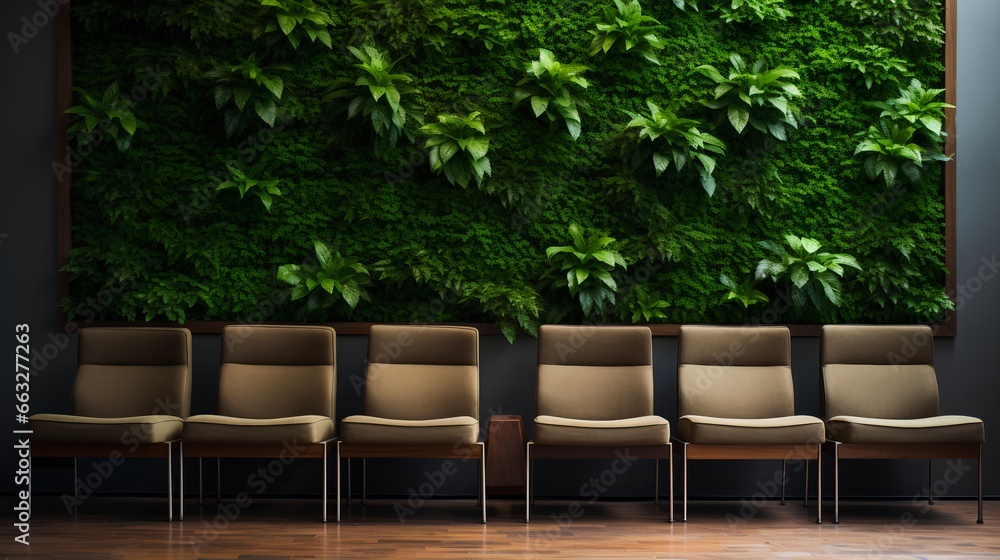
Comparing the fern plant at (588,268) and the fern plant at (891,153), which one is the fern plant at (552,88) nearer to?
the fern plant at (588,268)

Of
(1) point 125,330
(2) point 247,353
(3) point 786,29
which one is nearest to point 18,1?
(1) point 125,330

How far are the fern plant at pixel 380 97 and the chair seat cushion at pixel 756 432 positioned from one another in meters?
2.58

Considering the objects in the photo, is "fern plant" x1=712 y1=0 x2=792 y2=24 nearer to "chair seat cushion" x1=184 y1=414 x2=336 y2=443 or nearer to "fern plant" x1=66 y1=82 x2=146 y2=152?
"chair seat cushion" x1=184 y1=414 x2=336 y2=443

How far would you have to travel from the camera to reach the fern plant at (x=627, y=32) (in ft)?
17.9

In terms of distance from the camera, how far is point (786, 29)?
5.65 meters

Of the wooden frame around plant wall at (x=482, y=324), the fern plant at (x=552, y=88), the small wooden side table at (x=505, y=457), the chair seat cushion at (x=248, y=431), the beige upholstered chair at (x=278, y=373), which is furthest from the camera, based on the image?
the wooden frame around plant wall at (x=482, y=324)

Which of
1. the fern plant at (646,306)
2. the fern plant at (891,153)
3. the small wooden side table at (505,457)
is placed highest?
the fern plant at (891,153)

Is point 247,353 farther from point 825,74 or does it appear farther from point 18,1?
point 825,74

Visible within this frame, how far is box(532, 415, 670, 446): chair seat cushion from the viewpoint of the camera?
465 centimetres

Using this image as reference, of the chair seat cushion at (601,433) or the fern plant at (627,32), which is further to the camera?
the fern plant at (627,32)

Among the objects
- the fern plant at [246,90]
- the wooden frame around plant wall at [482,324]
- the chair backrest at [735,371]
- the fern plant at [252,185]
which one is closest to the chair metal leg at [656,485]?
the chair backrest at [735,371]

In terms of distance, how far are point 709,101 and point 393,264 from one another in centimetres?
232

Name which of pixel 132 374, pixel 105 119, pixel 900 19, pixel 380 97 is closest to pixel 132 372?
pixel 132 374

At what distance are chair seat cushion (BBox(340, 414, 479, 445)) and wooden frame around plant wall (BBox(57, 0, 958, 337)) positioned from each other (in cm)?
99
